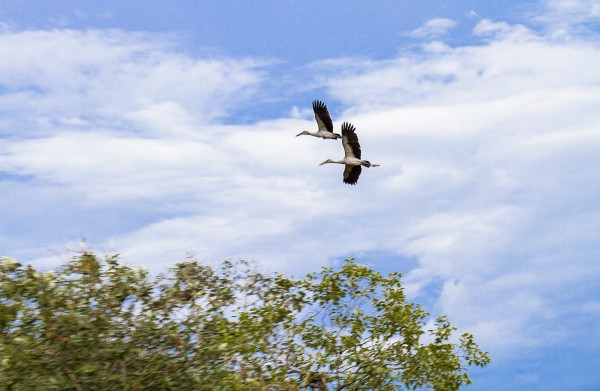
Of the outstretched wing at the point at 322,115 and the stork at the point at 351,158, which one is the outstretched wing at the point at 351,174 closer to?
the stork at the point at 351,158

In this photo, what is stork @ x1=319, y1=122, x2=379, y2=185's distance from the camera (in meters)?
23.5

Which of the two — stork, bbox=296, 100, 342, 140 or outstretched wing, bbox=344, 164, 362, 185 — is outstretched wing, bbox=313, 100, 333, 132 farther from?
outstretched wing, bbox=344, 164, 362, 185

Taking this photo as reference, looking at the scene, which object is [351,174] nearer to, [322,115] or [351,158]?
[351,158]

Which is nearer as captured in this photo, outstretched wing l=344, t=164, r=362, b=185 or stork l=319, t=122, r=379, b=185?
stork l=319, t=122, r=379, b=185

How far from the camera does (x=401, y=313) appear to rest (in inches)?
750

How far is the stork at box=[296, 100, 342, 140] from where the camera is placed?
76.2 feet

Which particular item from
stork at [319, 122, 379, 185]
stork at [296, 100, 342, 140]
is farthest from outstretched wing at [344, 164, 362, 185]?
stork at [296, 100, 342, 140]

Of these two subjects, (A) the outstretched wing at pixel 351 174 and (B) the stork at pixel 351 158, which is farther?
(A) the outstretched wing at pixel 351 174

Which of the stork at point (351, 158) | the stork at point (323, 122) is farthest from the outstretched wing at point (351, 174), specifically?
the stork at point (323, 122)

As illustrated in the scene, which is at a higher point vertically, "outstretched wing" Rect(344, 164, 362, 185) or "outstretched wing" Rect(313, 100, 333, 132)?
"outstretched wing" Rect(313, 100, 333, 132)

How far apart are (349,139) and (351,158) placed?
70cm

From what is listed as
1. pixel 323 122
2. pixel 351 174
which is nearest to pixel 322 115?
pixel 323 122

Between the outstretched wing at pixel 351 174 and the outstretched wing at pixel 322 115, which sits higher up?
the outstretched wing at pixel 322 115

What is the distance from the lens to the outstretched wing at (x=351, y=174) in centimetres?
2436
